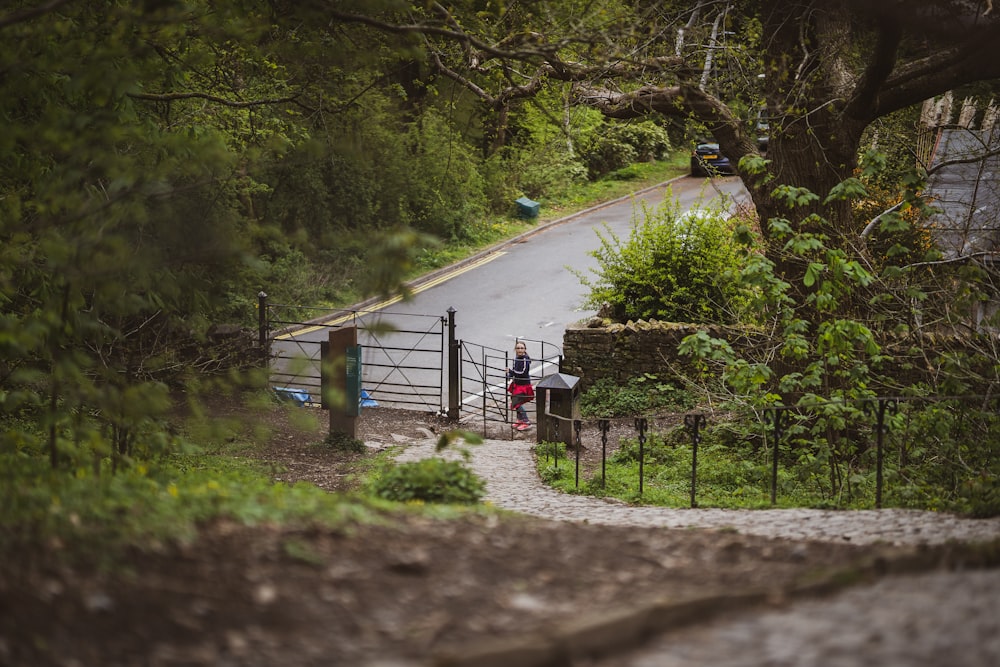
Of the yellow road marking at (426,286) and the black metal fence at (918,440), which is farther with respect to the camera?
the yellow road marking at (426,286)

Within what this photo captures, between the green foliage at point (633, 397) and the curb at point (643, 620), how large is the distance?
10.7m

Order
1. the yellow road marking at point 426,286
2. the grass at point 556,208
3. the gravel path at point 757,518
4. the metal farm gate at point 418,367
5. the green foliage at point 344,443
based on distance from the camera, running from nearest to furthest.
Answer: the gravel path at point 757,518 < the green foliage at point 344,443 < the metal farm gate at point 418,367 < the yellow road marking at point 426,286 < the grass at point 556,208

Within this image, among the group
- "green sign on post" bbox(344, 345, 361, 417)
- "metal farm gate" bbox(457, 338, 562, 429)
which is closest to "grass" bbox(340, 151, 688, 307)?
"metal farm gate" bbox(457, 338, 562, 429)

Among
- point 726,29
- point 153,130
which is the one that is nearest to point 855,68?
point 726,29

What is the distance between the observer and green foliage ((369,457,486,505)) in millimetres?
7113

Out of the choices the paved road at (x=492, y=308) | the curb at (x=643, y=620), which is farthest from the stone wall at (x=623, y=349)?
the curb at (x=643, y=620)

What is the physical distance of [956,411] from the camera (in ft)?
28.3

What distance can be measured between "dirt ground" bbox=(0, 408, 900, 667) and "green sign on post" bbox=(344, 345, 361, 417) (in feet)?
27.9

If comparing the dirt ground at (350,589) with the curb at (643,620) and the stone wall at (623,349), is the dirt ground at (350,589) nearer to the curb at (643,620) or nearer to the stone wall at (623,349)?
the curb at (643,620)

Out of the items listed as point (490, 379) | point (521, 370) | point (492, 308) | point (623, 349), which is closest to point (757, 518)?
point (521, 370)

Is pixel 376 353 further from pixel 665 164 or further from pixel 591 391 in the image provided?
pixel 665 164

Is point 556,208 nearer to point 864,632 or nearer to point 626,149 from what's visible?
point 626,149

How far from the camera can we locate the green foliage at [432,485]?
7.11 m

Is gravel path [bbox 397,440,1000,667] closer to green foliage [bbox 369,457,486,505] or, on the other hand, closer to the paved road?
green foliage [bbox 369,457,486,505]
